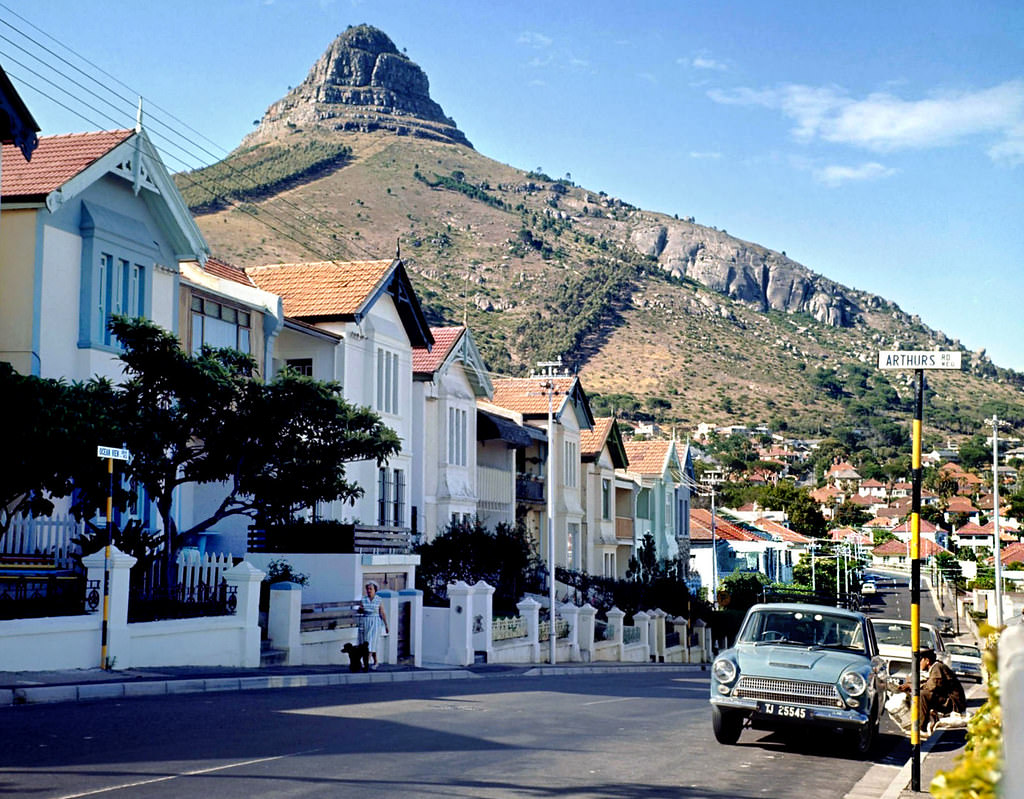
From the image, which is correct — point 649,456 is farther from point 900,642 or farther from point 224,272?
point 900,642

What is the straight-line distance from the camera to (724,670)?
1508 cm

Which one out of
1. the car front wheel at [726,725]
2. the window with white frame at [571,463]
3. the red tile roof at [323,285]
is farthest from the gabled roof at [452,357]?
the car front wheel at [726,725]

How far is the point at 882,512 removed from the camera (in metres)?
178

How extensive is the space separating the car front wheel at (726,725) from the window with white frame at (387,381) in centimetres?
2368

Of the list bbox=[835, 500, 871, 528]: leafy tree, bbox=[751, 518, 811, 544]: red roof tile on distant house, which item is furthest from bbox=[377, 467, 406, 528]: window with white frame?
bbox=[835, 500, 871, 528]: leafy tree

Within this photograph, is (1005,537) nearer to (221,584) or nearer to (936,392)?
(936,392)

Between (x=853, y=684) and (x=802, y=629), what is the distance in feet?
5.30

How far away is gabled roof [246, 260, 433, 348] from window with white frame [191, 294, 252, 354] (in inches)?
162

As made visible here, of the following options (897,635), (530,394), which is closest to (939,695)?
(897,635)

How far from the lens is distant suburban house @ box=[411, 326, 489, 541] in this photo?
41969mm

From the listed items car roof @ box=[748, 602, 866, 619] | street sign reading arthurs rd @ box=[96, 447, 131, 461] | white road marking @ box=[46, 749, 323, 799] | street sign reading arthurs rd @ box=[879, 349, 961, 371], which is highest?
street sign reading arthurs rd @ box=[879, 349, 961, 371]

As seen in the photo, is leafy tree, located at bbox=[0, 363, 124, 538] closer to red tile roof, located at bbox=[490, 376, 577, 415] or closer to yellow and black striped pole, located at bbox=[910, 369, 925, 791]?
yellow and black striped pole, located at bbox=[910, 369, 925, 791]

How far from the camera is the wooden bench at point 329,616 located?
26.1m

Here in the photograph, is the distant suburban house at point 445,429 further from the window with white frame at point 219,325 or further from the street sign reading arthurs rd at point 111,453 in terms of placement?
the street sign reading arthurs rd at point 111,453
